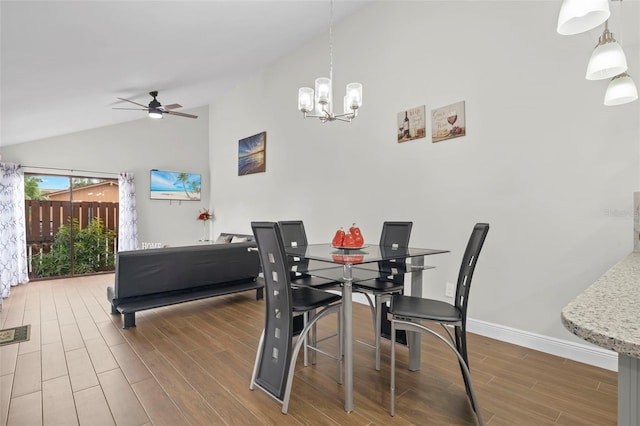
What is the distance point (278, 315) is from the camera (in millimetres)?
1921

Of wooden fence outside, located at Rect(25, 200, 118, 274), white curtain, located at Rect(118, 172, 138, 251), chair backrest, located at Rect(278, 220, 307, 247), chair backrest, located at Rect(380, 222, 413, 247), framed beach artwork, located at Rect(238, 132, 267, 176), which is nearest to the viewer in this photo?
chair backrest, located at Rect(380, 222, 413, 247)

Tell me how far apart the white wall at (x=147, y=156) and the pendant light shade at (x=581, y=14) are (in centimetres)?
705

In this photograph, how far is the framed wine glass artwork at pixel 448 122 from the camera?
309 centimetres

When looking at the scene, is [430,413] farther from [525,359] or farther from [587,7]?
[587,7]

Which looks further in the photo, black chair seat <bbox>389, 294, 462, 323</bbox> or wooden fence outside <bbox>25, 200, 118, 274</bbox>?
wooden fence outside <bbox>25, 200, 118, 274</bbox>

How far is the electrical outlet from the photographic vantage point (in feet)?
→ 10.4

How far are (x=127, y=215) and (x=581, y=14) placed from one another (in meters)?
6.95

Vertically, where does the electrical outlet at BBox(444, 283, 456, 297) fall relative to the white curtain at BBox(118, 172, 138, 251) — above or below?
below

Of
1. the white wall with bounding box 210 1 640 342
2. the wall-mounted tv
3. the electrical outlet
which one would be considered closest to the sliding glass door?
the wall-mounted tv

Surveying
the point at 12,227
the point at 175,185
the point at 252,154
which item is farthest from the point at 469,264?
the point at 175,185

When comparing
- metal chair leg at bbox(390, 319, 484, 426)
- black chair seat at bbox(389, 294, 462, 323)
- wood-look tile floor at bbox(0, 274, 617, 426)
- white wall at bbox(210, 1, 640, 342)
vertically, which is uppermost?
white wall at bbox(210, 1, 640, 342)

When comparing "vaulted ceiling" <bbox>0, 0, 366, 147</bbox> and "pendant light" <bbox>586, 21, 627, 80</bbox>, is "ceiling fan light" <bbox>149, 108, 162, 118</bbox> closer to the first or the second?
"vaulted ceiling" <bbox>0, 0, 366, 147</bbox>

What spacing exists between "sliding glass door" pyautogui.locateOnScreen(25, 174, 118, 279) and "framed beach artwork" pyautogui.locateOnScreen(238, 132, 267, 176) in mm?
2578

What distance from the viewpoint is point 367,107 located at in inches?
155
